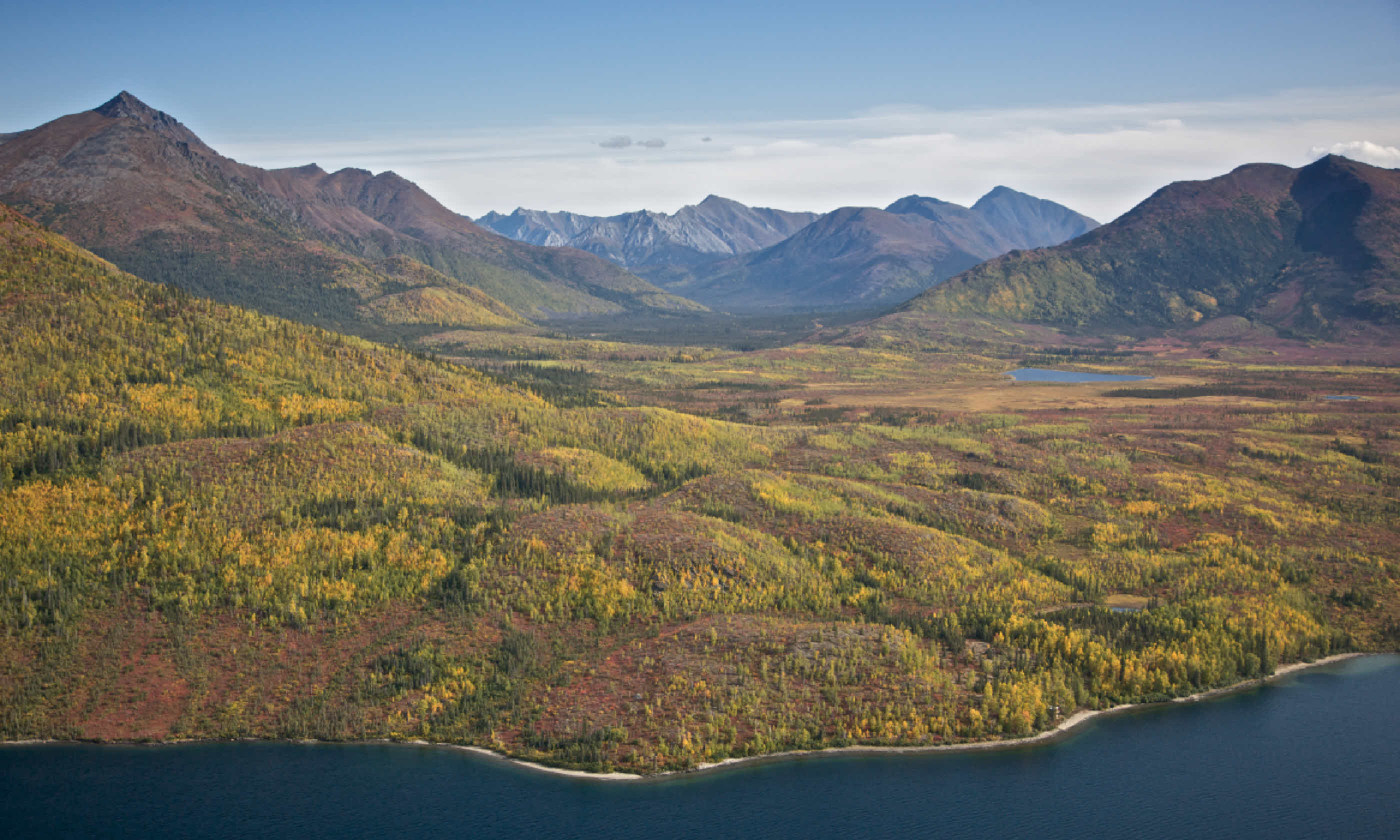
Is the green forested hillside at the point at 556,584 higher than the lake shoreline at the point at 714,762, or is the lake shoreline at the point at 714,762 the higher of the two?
the green forested hillside at the point at 556,584

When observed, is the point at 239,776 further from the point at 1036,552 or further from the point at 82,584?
the point at 1036,552

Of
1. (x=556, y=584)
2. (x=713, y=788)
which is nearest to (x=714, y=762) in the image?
(x=713, y=788)

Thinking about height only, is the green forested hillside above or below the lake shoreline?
above

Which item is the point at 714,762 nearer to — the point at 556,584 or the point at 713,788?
the point at 713,788

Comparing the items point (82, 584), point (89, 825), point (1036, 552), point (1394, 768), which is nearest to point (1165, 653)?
point (1394, 768)

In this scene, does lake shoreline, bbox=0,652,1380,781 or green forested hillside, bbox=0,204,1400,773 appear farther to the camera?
green forested hillside, bbox=0,204,1400,773

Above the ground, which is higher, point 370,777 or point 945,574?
point 945,574

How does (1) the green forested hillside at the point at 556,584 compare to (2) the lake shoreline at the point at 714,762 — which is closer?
(2) the lake shoreline at the point at 714,762

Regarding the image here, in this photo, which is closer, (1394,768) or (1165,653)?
(1394,768)
